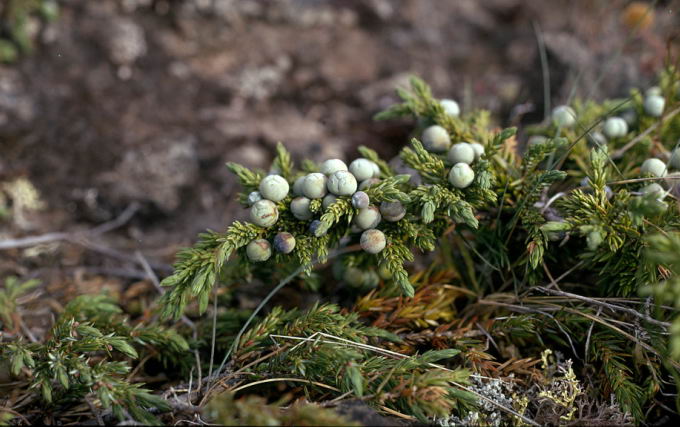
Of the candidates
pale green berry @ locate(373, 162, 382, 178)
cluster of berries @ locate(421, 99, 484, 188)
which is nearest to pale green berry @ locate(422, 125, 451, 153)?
cluster of berries @ locate(421, 99, 484, 188)

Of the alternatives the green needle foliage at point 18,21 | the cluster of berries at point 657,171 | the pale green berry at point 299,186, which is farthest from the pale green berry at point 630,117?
the green needle foliage at point 18,21

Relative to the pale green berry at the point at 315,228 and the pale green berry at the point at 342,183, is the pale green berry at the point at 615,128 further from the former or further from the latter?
the pale green berry at the point at 315,228

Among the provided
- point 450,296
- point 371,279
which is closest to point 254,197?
point 371,279

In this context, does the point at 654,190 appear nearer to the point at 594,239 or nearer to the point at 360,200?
the point at 594,239

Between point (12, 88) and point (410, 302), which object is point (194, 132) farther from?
point (410, 302)

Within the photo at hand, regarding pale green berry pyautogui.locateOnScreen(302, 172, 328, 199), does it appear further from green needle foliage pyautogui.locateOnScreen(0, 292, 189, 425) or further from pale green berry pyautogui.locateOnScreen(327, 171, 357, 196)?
green needle foliage pyautogui.locateOnScreen(0, 292, 189, 425)

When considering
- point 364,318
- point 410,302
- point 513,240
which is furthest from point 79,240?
point 513,240
